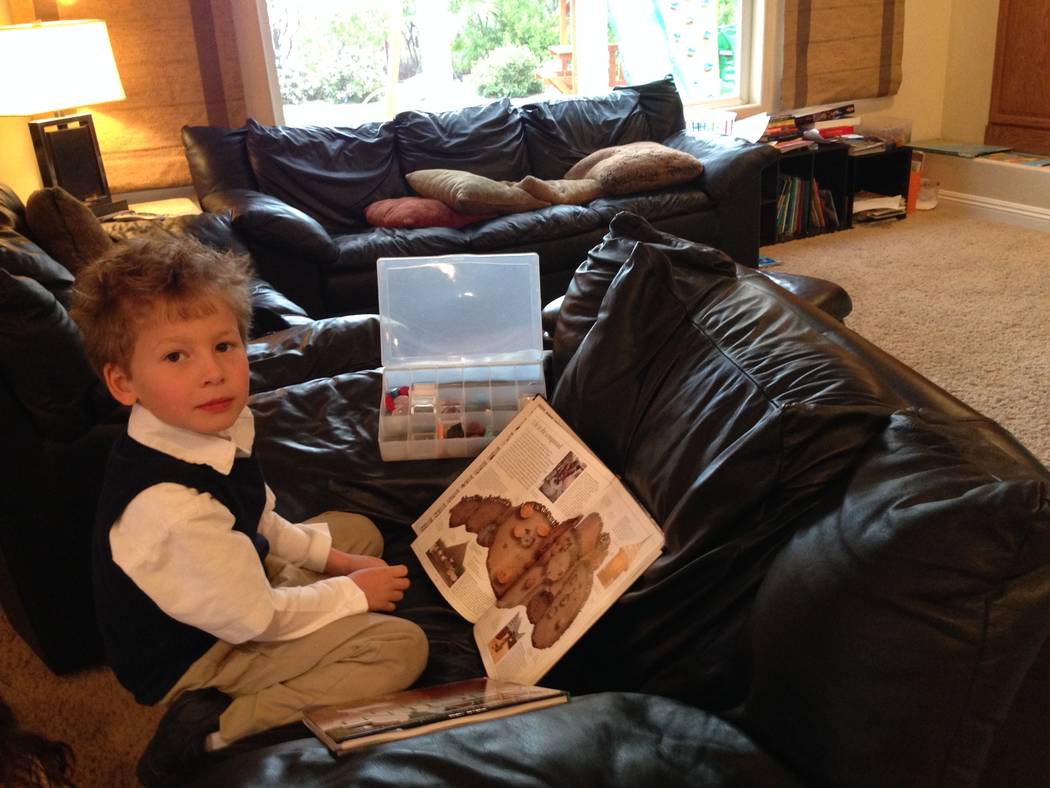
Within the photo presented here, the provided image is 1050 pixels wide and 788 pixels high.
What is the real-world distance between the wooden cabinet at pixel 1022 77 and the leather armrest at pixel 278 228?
13.0 feet

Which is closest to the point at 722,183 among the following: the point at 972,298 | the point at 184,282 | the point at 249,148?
the point at 972,298

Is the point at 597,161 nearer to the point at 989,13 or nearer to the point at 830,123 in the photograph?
the point at 830,123

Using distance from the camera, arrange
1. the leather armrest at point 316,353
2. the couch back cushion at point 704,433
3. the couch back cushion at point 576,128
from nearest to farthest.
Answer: the couch back cushion at point 704,433 → the leather armrest at point 316,353 → the couch back cushion at point 576,128

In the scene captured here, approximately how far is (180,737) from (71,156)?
2.92 meters

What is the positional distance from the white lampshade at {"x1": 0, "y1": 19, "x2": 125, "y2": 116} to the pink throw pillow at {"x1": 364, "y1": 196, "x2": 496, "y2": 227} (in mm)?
1157

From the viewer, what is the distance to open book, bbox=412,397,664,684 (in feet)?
4.43

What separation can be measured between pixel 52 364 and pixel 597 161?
2965 millimetres

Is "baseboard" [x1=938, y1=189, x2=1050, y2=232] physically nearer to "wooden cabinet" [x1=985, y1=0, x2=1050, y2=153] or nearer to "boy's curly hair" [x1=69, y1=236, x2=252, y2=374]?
"wooden cabinet" [x1=985, y1=0, x2=1050, y2=153]

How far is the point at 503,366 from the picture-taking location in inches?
77.7

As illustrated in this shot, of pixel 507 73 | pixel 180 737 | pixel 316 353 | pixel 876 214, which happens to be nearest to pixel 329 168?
pixel 507 73

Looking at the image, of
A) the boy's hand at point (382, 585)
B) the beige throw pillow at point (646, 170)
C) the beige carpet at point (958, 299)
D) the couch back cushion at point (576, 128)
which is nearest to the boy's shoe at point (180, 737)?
the boy's hand at point (382, 585)

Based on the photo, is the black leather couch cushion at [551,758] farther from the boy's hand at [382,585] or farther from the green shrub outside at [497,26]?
the green shrub outside at [497,26]

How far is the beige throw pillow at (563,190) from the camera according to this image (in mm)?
3975

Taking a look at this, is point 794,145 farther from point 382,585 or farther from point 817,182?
point 382,585
